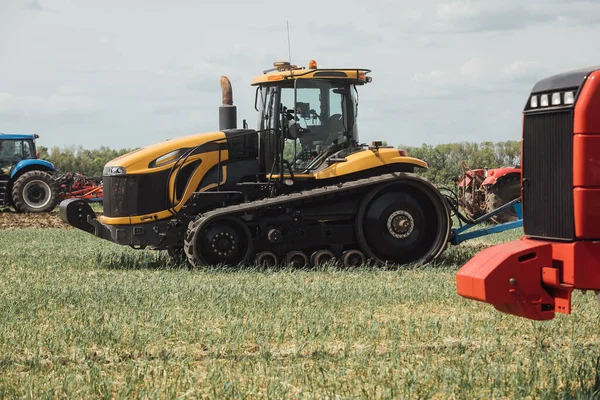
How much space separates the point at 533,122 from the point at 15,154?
24.1 metres

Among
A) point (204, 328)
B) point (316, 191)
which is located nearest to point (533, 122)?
point (204, 328)

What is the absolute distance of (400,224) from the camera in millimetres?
13516

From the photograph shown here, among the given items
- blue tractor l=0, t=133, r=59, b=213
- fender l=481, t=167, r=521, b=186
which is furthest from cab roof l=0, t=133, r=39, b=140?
fender l=481, t=167, r=521, b=186

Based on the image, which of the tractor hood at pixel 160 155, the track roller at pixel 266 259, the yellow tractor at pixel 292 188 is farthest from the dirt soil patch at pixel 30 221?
the track roller at pixel 266 259

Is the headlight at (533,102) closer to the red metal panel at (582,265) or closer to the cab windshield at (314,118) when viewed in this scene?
the red metal panel at (582,265)

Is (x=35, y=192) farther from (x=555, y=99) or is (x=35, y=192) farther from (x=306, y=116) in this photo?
(x=555, y=99)

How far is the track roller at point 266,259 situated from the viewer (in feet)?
43.1

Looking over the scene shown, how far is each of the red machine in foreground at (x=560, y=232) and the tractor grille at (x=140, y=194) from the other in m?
8.01

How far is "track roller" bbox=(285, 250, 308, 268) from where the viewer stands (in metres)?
13.3

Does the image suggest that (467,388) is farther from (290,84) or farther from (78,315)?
(290,84)

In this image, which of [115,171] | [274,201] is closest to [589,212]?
[274,201]

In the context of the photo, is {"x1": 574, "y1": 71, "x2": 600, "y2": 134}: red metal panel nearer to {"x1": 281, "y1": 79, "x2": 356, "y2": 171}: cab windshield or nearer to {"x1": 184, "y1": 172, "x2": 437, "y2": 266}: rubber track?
{"x1": 184, "y1": 172, "x2": 437, "y2": 266}: rubber track

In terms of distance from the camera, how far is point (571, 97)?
590 centimetres

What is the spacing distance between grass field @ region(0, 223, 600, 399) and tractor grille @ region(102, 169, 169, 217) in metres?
1.45
